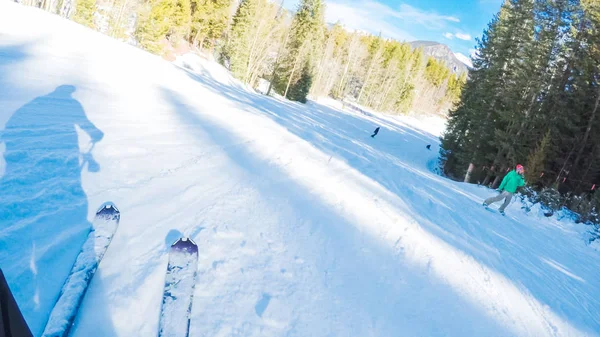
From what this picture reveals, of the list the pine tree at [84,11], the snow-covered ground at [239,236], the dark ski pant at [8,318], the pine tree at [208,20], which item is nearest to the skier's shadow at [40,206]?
the snow-covered ground at [239,236]

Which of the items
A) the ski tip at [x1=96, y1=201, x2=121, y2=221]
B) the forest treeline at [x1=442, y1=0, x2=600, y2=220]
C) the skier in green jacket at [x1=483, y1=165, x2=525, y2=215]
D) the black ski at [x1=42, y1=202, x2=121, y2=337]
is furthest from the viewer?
the forest treeline at [x1=442, y1=0, x2=600, y2=220]

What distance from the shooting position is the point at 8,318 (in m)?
1.23

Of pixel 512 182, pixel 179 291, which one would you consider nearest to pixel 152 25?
pixel 512 182

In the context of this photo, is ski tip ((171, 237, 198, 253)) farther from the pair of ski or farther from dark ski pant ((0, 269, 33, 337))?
dark ski pant ((0, 269, 33, 337))

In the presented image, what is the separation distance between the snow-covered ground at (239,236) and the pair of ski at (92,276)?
4.7 inches

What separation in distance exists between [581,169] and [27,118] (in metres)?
24.0

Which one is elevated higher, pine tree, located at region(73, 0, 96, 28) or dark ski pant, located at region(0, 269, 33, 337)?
pine tree, located at region(73, 0, 96, 28)

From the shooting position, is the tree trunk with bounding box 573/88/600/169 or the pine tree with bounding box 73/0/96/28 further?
the pine tree with bounding box 73/0/96/28

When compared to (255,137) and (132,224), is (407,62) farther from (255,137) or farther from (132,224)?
(132,224)

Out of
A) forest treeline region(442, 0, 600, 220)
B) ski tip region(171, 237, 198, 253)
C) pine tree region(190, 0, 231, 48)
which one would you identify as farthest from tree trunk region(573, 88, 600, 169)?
pine tree region(190, 0, 231, 48)

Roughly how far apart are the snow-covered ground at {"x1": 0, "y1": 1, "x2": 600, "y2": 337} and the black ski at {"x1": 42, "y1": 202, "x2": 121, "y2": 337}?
11 centimetres

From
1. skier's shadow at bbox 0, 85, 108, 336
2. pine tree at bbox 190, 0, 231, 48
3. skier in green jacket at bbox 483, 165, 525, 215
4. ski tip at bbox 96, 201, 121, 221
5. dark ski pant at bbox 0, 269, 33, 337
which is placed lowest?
skier's shadow at bbox 0, 85, 108, 336

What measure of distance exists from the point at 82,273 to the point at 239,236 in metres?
1.63

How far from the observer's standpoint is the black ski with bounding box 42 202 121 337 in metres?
2.13
